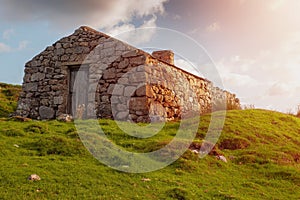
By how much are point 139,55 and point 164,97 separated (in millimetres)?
2200

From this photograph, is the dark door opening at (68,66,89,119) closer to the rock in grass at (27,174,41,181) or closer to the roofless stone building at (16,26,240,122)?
the roofless stone building at (16,26,240,122)

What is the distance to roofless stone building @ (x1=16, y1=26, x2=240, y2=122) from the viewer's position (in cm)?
1427

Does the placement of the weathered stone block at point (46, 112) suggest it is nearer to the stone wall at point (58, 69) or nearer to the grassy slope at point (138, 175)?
the stone wall at point (58, 69)

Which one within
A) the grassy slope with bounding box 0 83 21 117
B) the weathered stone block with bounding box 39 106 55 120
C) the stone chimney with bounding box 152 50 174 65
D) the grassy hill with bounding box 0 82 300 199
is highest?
the stone chimney with bounding box 152 50 174 65

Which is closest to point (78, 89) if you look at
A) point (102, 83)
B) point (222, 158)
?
point (102, 83)

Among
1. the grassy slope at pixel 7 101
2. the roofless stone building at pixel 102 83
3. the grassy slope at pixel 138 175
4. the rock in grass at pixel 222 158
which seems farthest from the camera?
the grassy slope at pixel 7 101

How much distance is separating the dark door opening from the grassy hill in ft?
12.6

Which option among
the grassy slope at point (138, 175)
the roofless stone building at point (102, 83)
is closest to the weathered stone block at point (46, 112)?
the roofless stone building at point (102, 83)

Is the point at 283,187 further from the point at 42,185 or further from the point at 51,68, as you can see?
the point at 51,68

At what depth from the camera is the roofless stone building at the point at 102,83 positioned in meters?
14.3

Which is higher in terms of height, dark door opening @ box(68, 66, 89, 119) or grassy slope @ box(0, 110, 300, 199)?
dark door opening @ box(68, 66, 89, 119)

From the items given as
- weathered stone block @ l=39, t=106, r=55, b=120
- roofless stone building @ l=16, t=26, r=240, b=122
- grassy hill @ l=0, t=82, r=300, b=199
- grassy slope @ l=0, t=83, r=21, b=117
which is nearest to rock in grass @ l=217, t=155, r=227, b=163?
grassy hill @ l=0, t=82, r=300, b=199

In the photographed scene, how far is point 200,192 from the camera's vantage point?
6.66 meters

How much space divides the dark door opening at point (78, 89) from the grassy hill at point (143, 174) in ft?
12.6
